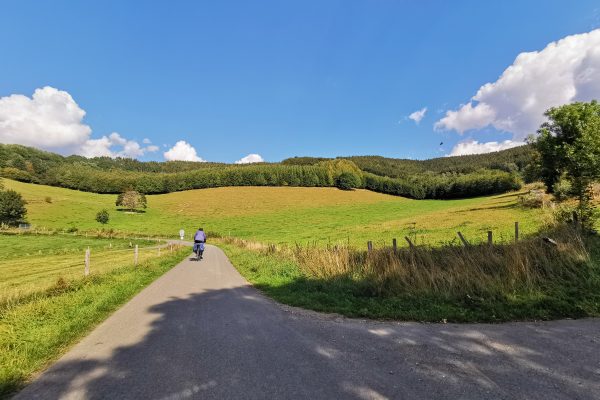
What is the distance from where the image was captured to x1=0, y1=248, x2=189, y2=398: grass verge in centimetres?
468

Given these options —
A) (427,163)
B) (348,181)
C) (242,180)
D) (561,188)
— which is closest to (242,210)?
(242,180)

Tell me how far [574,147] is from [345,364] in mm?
27527

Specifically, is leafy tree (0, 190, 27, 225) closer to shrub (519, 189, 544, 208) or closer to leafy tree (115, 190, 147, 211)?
leafy tree (115, 190, 147, 211)

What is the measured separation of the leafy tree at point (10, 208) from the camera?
56.5 metres

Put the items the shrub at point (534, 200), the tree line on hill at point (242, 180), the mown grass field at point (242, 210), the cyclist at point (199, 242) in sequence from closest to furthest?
the cyclist at point (199, 242) → the shrub at point (534, 200) → the mown grass field at point (242, 210) → the tree line on hill at point (242, 180)

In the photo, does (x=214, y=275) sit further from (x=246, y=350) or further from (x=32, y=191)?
(x=32, y=191)

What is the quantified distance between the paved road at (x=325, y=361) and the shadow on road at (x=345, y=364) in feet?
0.05

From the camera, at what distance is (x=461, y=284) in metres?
7.45

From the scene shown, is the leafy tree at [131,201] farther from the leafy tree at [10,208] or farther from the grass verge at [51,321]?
the grass verge at [51,321]

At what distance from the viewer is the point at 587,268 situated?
24.3 feet

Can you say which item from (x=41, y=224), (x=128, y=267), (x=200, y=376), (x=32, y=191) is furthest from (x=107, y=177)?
(x=200, y=376)

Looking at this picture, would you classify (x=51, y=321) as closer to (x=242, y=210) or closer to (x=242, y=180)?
(x=242, y=210)

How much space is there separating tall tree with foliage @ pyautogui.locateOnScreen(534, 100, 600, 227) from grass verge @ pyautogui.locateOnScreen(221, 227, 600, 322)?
8.66m

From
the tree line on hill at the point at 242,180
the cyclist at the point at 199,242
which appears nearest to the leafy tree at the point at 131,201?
the tree line on hill at the point at 242,180
